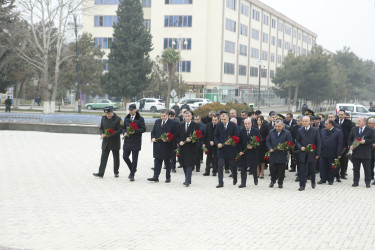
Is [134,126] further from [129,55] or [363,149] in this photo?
[129,55]

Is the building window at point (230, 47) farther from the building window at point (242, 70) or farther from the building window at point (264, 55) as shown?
the building window at point (264, 55)

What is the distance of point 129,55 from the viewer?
56594 mm

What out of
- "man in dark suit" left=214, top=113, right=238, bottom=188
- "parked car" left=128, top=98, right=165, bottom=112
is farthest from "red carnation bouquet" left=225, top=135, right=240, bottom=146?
"parked car" left=128, top=98, right=165, bottom=112

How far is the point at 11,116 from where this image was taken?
30.4m

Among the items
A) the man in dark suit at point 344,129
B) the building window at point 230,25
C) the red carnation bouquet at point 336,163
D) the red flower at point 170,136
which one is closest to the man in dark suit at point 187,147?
the red flower at point 170,136

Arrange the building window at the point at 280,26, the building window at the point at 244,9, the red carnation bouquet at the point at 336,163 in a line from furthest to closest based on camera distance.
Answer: the building window at the point at 280,26, the building window at the point at 244,9, the red carnation bouquet at the point at 336,163

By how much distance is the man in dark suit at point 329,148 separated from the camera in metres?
13.3

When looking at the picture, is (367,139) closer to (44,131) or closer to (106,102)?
(44,131)

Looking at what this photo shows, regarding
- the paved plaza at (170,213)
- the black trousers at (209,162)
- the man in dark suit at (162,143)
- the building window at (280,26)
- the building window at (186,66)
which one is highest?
the building window at (280,26)

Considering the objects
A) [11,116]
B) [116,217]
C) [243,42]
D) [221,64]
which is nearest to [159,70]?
[221,64]

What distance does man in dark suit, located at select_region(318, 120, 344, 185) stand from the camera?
13273 mm

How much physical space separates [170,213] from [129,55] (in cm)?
4881

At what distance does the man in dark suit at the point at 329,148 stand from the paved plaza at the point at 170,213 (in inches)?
18.2

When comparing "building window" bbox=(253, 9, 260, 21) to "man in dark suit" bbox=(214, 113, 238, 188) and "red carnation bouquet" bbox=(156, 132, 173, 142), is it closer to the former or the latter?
"man in dark suit" bbox=(214, 113, 238, 188)
